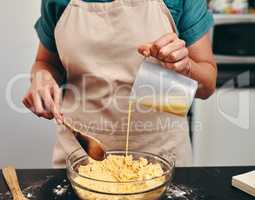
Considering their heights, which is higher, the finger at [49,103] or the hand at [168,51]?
the hand at [168,51]

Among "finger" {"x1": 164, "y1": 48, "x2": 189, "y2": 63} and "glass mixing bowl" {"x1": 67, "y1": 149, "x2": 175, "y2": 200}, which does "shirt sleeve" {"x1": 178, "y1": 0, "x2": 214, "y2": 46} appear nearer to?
"finger" {"x1": 164, "y1": 48, "x2": 189, "y2": 63}

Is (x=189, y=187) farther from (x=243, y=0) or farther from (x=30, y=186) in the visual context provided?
(x=243, y=0)

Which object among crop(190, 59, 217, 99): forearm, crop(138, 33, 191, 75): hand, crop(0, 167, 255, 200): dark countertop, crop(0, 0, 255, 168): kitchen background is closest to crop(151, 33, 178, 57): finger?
crop(138, 33, 191, 75): hand

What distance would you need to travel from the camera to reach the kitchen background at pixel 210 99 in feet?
5.74

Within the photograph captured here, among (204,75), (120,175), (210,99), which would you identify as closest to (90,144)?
Result: (120,175)

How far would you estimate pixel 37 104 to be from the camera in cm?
90

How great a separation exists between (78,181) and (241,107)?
1.20 m

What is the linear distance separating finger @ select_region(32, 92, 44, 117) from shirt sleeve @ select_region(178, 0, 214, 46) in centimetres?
39

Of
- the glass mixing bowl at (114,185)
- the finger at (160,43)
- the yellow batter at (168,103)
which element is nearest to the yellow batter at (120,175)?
the glass mixing bowl at (114,185)

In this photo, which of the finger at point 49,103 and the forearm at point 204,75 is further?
the forearm at point 204,75

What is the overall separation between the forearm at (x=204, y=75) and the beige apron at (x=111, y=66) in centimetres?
10

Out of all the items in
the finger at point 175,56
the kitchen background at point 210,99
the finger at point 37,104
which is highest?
the finger at point 175,56

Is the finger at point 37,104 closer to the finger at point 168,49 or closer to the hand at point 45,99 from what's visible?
the hand at point 45,99

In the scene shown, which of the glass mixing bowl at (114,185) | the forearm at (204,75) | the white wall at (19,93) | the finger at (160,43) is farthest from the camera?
the white wall at (19,93)
